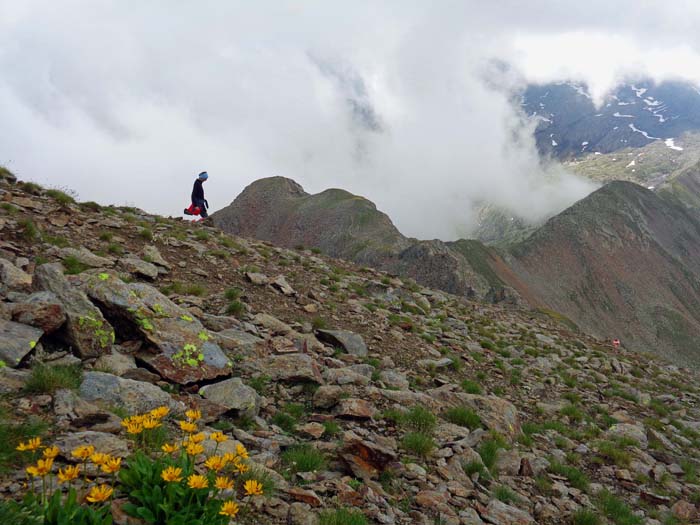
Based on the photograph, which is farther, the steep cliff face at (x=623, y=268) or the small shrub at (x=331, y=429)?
the steep cliff face at (x=623, y=268)

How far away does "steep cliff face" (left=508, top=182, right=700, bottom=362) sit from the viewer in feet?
319

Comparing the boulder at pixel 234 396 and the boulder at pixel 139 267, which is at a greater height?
the boulder at pixel 139 267

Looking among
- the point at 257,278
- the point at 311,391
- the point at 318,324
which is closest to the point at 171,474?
the point at 311,391

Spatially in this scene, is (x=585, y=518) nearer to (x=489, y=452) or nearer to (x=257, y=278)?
(x=489, y=452)

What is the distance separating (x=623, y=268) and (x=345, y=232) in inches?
3458

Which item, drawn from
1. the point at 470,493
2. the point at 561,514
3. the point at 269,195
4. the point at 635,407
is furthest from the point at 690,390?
the point at 269,195

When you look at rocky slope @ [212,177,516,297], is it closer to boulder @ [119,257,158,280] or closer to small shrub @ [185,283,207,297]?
small shrub @ [185,283,207,297]

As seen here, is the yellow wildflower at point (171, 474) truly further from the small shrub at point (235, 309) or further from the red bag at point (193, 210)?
the red bag at point (193, 210)

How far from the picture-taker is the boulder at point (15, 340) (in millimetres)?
5242

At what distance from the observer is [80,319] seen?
6.29 metres

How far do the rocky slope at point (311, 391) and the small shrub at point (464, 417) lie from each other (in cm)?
4

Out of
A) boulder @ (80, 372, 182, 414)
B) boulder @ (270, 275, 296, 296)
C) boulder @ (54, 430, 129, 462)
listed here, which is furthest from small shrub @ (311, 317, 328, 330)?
boulder @ (54, 430, 129, 462)

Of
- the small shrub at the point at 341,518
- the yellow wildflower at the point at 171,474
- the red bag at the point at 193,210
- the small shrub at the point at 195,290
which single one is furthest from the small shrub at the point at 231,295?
the red bag at the point at 193,210

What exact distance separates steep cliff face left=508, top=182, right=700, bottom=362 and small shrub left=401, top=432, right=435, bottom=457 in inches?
3773
